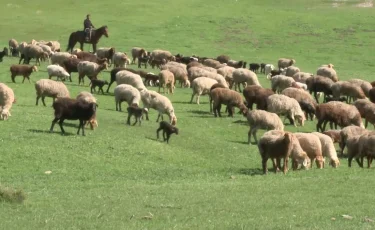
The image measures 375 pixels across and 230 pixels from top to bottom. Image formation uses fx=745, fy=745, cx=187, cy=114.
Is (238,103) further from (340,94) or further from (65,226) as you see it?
(65,226)

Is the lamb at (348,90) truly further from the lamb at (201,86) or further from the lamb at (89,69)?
the lamb at (89,69)

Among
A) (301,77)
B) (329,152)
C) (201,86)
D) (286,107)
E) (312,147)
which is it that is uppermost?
(312,147)

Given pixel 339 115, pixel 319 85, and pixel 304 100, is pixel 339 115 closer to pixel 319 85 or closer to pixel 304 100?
pixel 304 100

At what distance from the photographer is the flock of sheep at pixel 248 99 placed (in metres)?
23.8

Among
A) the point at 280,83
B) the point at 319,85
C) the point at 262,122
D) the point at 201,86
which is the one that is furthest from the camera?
the point at 280,83

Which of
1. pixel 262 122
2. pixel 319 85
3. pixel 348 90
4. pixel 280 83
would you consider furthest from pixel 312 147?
pixel 280 83

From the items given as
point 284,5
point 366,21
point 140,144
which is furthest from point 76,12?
point 140,144

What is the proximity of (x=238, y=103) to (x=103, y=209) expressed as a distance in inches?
740

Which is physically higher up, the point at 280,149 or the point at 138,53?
the point at 280,149

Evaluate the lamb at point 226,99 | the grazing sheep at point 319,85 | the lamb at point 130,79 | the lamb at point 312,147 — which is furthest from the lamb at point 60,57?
the lamb at point 312,147

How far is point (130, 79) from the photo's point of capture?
3706cm

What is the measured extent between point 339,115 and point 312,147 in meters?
8.42

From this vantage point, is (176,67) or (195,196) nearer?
(195,196)

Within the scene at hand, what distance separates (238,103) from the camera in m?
34.1
